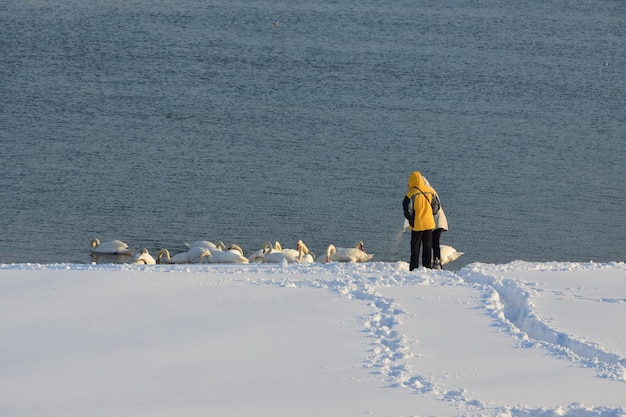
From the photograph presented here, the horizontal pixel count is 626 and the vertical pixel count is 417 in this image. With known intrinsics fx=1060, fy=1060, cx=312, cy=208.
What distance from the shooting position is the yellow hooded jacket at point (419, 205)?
1509cm

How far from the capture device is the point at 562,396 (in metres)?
9.45

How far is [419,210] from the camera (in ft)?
49.8

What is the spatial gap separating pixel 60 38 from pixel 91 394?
119 ft

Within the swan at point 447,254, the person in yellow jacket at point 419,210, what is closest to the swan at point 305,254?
the swan at point 447,254

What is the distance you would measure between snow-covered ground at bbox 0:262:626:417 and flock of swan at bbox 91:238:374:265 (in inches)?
219

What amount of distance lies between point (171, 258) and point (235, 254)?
1.70m

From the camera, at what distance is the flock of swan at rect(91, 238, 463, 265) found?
20.6m

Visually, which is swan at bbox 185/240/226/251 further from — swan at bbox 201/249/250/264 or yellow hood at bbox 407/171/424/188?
yellow hood at bbox 407/171/424/188

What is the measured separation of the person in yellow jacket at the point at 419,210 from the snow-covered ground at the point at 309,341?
661mm

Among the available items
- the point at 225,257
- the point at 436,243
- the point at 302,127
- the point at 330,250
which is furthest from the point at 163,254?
the point at 302,127

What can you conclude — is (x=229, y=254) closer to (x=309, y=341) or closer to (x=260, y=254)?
(x=260, y=254)

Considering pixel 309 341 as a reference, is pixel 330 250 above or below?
above

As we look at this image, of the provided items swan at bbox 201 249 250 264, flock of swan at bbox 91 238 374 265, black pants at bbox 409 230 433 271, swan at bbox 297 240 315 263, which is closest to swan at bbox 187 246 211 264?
flock of swan at bbox 91 238 374 265

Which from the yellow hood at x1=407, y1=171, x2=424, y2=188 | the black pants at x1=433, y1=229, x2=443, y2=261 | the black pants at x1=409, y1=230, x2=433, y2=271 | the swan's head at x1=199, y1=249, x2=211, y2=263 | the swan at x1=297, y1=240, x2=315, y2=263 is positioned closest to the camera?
the yellow hood at x1=407, y1=171, x2=424, y2=188
